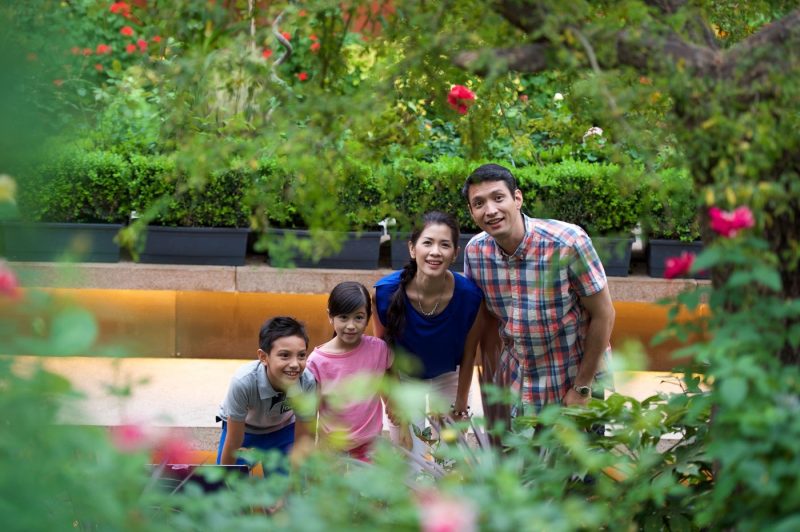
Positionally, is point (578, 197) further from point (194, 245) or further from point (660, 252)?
point (194, 245)

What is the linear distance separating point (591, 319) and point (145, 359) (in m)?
3.47

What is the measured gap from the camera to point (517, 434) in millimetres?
2588

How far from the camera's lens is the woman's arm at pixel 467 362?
3541 millimetres

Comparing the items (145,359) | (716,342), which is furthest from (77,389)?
(145,359)

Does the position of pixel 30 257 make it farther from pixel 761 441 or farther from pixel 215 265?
pixel 215 265

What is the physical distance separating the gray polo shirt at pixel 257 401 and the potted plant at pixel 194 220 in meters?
3.06

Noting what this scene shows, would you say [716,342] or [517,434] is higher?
[716,342]

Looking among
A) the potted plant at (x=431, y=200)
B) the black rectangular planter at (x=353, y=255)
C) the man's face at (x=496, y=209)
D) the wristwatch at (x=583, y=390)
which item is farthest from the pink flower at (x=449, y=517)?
the black rectangular planter at (x=353, y=255)

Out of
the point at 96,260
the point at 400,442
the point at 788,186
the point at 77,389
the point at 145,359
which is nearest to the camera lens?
the point at 77,389

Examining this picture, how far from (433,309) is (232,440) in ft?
2.62

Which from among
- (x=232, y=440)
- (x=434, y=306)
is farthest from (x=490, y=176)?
(x=232, y=440)

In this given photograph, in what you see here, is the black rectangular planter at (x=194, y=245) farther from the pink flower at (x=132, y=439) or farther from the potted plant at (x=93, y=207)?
the pink flower at (x=132, y=439)

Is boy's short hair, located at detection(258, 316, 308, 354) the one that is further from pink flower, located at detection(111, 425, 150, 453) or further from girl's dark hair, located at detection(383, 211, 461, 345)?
pink flower, located at detection(111, 425, 150, 453)

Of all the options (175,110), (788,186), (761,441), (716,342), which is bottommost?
(761,441)
